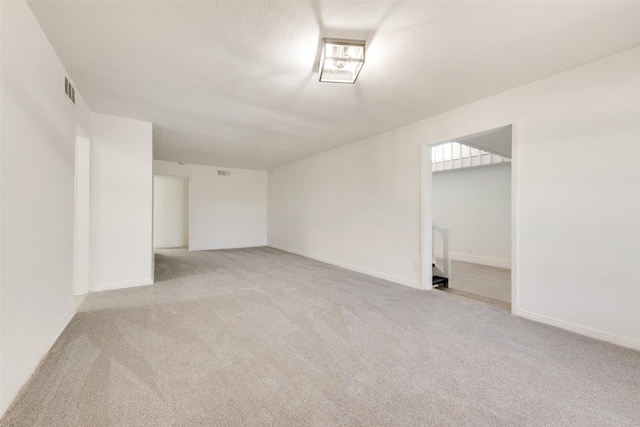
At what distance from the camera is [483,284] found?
399 centimetres

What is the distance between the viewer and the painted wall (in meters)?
1.41

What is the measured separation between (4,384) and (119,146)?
314 centimetres

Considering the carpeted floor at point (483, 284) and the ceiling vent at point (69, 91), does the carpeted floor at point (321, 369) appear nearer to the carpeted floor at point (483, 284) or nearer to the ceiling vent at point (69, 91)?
the carpeted floor at point (483, 284)

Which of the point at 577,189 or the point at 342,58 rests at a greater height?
the point at 342,58

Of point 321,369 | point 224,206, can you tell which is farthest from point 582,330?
point 224,206

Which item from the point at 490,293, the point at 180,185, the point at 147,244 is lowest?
the point at 490,293

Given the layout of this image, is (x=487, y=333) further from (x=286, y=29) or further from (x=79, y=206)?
(x=79, y=206)

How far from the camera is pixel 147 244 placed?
3.77m

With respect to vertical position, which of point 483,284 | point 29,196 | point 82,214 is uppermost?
point 29,196

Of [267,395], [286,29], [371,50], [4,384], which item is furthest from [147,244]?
[371,50]

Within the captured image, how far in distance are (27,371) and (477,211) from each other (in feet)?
23.5

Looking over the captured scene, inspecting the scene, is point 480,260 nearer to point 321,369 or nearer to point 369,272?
point 369,272

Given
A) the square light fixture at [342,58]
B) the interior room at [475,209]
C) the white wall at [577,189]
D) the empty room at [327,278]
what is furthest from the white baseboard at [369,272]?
the square light fixture at [342,58]

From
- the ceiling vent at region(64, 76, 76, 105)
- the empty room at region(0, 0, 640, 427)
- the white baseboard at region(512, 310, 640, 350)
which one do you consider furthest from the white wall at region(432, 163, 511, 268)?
the ceiling vent at region(64, 76, 76, 105)
